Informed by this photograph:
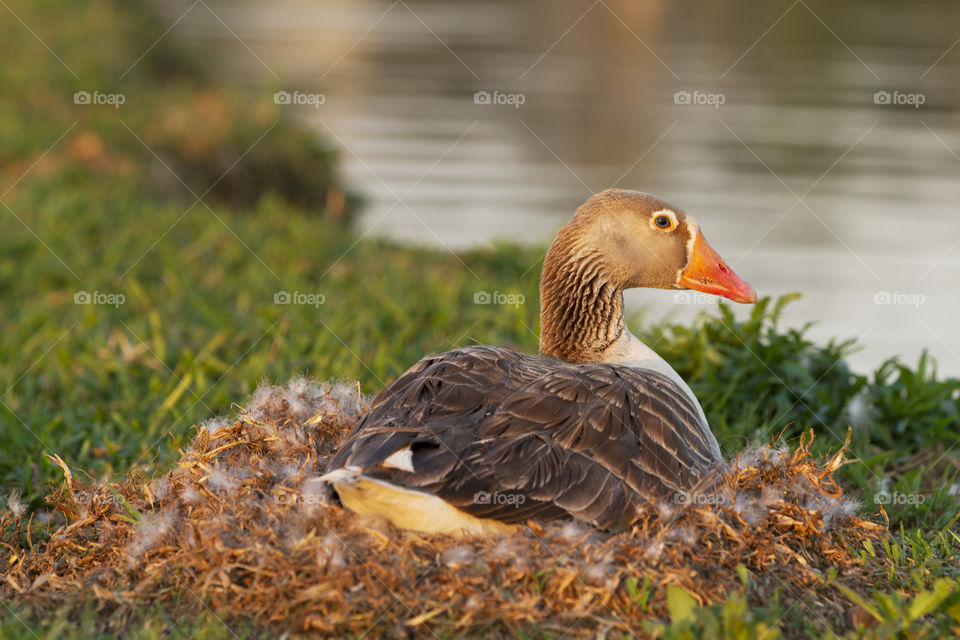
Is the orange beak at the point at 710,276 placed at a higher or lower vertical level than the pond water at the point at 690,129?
lower

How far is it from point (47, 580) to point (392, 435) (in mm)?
1503

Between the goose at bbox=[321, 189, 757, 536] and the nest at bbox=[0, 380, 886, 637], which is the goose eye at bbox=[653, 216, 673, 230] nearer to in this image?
the goose at bbox=[321, 189, 757, 536]

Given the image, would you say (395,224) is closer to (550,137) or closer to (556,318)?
(550,137)

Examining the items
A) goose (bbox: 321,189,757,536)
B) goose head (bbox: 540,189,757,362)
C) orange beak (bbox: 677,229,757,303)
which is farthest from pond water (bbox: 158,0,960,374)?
goose (bbox: 321,189,757,536)

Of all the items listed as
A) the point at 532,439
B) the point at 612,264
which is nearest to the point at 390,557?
the point at 532,439

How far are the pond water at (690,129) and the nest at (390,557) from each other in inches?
99.2

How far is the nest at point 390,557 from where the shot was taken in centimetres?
363

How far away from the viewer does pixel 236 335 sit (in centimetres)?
719

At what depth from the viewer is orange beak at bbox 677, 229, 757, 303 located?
5.06 metres

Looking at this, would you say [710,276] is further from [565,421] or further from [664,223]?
[565,421]

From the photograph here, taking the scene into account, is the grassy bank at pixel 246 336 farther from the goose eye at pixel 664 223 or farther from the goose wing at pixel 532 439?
the goose eye at pixel 664 223

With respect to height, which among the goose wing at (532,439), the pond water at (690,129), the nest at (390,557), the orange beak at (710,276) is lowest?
the nest at (390,557)

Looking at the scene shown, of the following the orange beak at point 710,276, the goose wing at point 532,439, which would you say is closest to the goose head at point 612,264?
the orange beak at point 710,276

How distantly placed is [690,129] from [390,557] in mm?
15718
